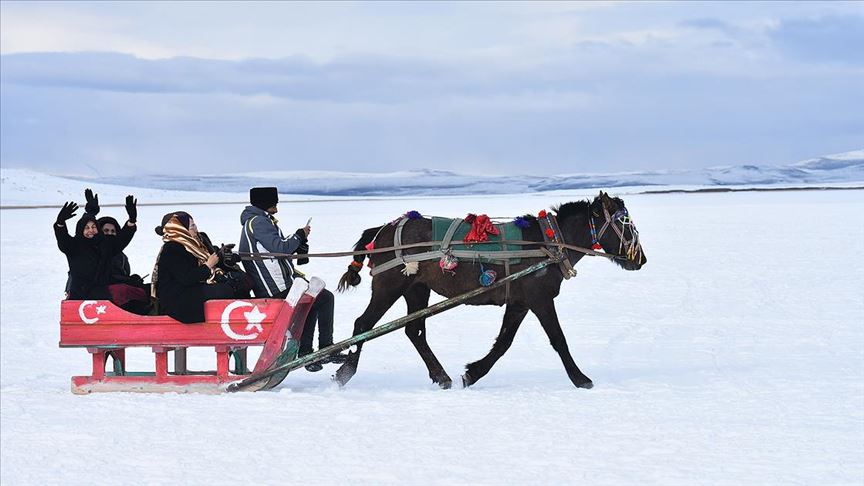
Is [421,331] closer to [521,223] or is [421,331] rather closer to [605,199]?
[521,223]

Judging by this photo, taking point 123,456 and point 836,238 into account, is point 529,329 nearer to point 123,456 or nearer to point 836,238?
point 123,456

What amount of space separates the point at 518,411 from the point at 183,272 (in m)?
2.61

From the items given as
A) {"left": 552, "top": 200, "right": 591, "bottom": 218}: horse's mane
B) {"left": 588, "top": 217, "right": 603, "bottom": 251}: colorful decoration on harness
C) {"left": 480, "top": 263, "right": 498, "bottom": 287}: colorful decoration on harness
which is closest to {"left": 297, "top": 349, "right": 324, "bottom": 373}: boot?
{"left": 480, "top": 263, "right": 498, "bottom": 287}: colorful decoration on harness

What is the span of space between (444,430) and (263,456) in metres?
1.20

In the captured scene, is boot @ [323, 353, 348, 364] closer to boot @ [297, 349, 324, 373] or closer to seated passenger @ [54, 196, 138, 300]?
boot @ [297, 349, 324, 373]

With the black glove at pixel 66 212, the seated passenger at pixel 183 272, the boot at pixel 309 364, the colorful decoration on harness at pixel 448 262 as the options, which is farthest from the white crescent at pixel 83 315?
the colorful decoration on harness at pixel 448 262

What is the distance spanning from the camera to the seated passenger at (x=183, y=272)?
8.69 metres

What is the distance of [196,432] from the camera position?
7586 millimetres

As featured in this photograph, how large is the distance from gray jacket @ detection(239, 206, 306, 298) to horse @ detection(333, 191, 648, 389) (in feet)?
1.55

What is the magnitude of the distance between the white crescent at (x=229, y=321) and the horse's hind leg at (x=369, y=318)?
0.86 metres

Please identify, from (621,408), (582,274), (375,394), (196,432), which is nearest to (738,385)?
(621,408)

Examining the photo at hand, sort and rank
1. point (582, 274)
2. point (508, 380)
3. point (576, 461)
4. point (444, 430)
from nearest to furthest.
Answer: point (576, 461)
point (444, 430)
point (508, 380)
point (582, 274)

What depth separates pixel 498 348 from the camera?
923 centimetres

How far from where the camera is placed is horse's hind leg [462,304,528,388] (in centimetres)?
921
